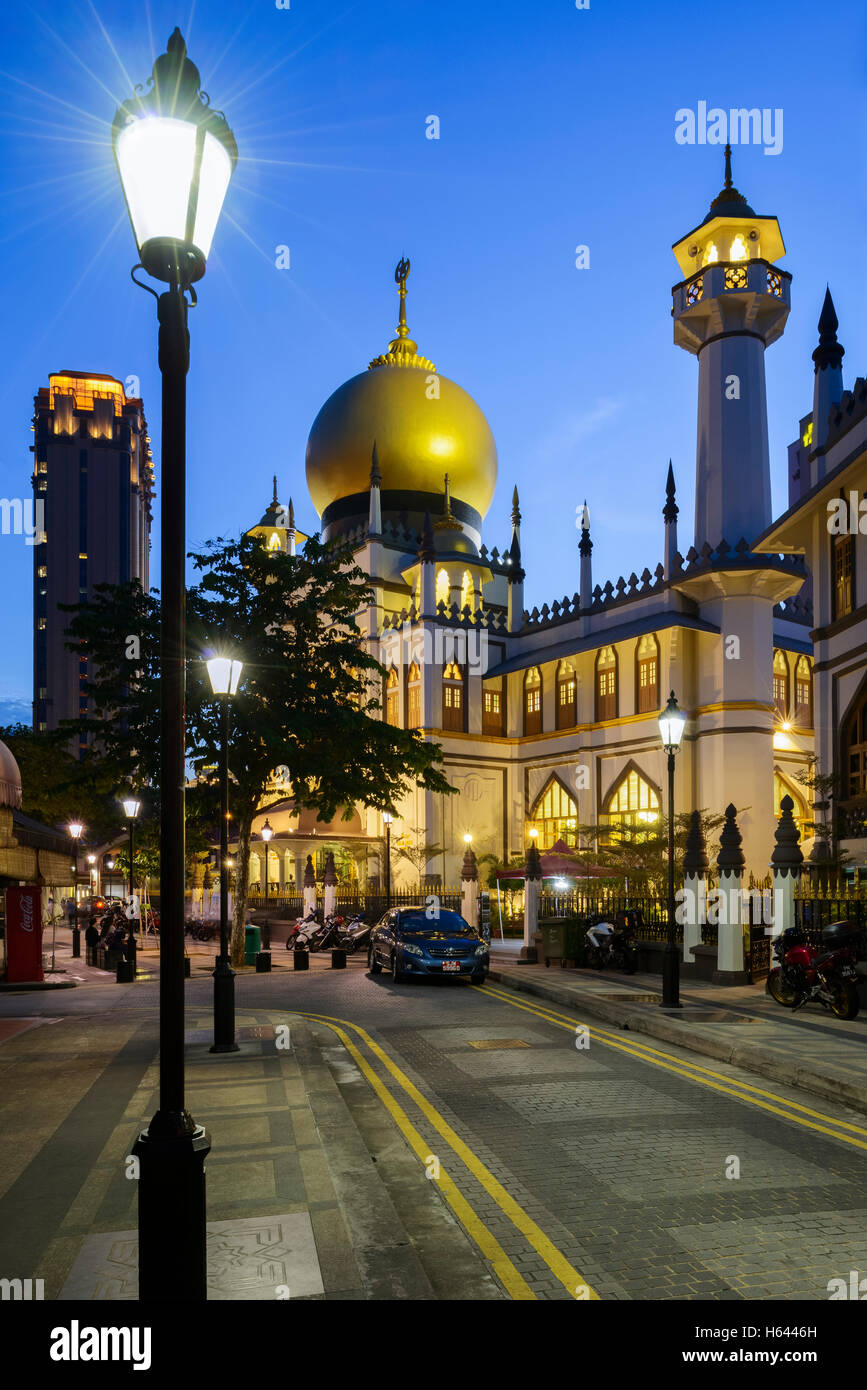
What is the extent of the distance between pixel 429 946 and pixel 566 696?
25.7m

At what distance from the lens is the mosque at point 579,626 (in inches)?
1476

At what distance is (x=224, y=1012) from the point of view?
1181cm

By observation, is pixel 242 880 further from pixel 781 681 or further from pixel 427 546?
pixel 781 681

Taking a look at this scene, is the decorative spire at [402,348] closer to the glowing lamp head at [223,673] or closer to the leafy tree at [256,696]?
the leafy tree at [256,696]

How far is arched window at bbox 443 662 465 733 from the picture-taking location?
151ft

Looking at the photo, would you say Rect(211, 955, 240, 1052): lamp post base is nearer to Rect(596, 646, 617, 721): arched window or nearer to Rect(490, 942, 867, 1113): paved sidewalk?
Rect(490, 942, 867, 1113): paved sidewalk

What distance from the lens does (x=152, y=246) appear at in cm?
437

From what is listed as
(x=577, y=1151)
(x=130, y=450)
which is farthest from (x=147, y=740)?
(x=130, y=450)

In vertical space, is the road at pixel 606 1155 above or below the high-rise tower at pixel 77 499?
below

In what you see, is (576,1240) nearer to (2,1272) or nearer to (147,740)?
(2,1272)

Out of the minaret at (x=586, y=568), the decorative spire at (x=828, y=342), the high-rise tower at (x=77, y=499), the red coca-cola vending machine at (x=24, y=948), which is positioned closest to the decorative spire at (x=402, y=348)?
the minaret at (x=586, y=568)

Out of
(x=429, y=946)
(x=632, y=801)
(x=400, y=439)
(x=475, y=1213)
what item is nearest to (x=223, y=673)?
(x=475, y=1213)

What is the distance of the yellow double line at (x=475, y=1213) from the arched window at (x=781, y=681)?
33104mm
